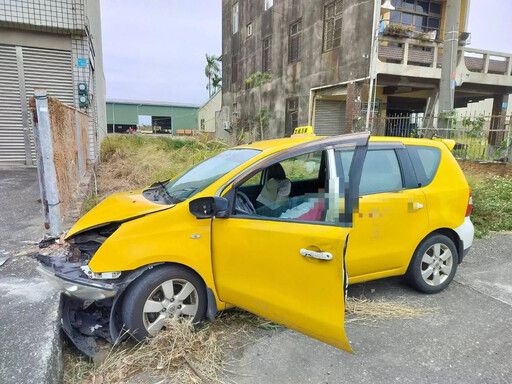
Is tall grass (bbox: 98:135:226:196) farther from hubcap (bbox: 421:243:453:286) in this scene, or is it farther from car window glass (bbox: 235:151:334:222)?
hubcap (bbox: 421:243:453:286)

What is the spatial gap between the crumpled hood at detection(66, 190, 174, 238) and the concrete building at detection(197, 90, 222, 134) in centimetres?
2845

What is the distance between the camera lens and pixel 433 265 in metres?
3.67

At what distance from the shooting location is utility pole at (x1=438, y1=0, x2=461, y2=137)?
9.69 meters

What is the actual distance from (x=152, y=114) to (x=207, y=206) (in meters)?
43.2

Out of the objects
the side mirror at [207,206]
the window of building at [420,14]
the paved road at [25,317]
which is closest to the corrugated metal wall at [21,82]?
the paved road at [25,317]

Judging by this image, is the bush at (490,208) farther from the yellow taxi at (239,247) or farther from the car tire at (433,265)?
the yellow taxi at (239,247)

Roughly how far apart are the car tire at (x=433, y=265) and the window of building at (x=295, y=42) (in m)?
14.5

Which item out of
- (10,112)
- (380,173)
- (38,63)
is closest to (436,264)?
(380,173)

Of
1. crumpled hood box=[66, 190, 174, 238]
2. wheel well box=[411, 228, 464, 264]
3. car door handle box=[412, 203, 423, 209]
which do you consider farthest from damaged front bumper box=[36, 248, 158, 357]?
wheel well box=[411, 228, 464, 264]

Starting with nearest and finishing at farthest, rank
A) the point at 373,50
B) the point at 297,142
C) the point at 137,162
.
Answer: the point at 297,142 → the point at 137,162 → the point at 373,50

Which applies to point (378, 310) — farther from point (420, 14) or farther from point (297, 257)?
point (420, 14)

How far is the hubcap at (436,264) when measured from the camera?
3.64 metres

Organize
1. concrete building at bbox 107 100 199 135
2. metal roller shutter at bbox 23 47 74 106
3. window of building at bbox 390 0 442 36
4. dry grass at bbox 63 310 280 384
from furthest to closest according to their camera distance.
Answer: concrete building at bbox 107 100 199 135
window of building at bbox 390 0 442 36
metal roller shutter at bbox 23 47 74 106
dry grass at bbox 63 310 280 384

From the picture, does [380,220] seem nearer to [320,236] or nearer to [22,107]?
[320,236]
